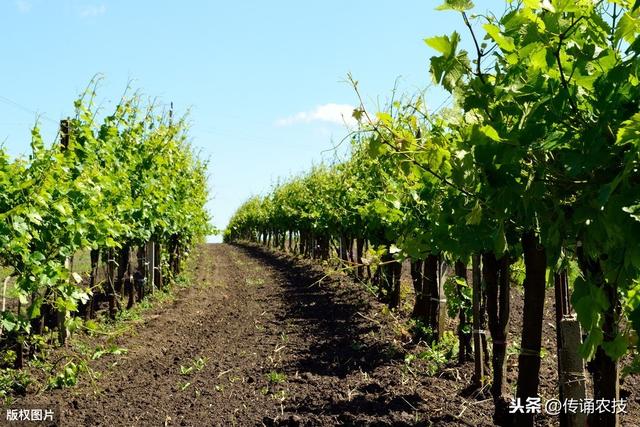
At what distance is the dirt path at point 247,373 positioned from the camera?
512 cm

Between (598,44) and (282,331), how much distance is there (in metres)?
7.56

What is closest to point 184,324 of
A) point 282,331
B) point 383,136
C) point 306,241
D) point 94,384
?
point 282,331

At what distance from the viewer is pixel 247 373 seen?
6477 mm

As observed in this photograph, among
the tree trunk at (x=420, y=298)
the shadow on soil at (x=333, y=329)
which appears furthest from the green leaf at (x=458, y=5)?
the tree trunk at (x=420, y=298)

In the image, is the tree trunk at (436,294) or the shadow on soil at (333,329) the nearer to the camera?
the shadow on soil at (333,329)

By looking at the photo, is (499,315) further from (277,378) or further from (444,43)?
(444,43)

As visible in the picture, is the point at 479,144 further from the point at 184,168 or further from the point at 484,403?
the point at 184,168

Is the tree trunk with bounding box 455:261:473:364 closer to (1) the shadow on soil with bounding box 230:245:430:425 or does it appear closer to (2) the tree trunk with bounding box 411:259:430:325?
(1) the shadow on soil with bounding box 230:245:430:425

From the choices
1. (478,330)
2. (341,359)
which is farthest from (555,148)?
(341,359)

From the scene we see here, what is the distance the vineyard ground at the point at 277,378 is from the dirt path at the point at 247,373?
1 centimetres

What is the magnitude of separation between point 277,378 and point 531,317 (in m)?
3.11

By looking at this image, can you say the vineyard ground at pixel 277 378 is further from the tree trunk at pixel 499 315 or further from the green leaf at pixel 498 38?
the green leaf at pixel 498 38

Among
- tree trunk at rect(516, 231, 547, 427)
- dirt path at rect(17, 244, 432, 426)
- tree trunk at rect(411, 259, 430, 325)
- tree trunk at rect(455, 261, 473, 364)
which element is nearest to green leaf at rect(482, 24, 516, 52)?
tree trunk at rect(516, 231, 547, 427)

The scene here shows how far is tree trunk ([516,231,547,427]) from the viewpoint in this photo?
3.40m
